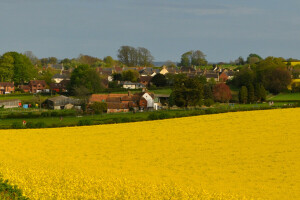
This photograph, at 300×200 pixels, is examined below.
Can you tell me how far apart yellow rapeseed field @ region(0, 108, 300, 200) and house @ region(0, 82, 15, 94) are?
8061 centimetres

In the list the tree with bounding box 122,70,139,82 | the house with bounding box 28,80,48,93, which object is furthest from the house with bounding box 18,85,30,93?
the tree with bounding box 122,70,139,82

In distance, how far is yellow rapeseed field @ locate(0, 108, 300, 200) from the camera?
2062 centimetres

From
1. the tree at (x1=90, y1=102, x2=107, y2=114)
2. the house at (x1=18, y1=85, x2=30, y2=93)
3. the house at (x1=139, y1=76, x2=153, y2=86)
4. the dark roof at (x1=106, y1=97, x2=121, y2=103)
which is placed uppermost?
the house at (x1=139, y1=76, x2=153, y2=86)

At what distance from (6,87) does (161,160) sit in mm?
100336

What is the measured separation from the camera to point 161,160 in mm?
27812

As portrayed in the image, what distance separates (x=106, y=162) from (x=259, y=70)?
85.9m

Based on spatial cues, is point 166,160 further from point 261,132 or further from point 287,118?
point 287,118

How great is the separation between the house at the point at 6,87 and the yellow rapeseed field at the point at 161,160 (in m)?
80.6

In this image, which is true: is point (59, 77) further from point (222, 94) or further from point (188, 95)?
point (188, 95)

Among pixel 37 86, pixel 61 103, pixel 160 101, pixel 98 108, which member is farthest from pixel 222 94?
pixel 37 86

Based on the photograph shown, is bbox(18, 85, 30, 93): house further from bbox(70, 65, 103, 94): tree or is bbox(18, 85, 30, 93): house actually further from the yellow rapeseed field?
the yellow rapeseed field

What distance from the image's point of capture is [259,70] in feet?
356

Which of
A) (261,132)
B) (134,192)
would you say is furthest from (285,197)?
(261,132)

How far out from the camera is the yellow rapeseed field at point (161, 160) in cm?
2062
